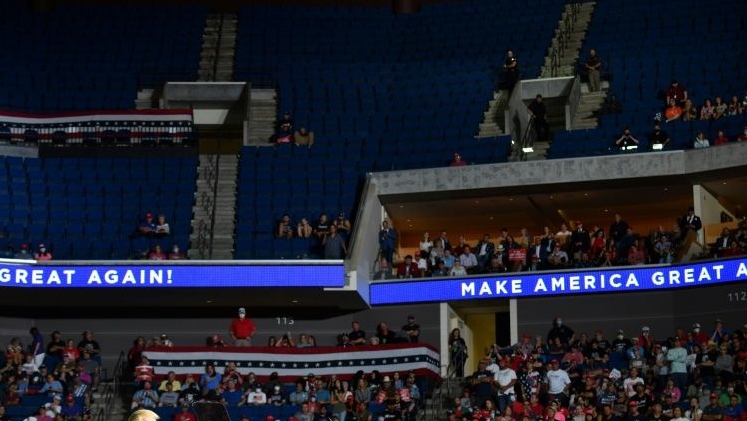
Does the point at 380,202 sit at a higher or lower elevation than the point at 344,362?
higher

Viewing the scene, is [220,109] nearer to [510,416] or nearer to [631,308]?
[631,308]

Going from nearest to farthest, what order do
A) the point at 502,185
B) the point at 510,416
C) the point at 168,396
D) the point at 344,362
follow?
the point at 510,416
the point at 168,396
the point at 344,362
the point at 502,185

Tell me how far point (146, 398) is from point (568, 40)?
16574 millimetres

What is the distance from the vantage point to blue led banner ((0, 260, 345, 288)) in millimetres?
25578

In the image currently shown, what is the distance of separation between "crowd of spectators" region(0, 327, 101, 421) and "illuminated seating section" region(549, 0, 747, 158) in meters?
10.9

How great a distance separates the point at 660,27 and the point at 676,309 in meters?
10.4

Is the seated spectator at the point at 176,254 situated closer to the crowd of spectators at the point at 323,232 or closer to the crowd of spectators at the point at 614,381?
the crowd of spectators at the point at 323,232

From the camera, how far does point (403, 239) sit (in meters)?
32.4

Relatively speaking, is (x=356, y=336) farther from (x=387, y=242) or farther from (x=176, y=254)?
(x=176, y=254)

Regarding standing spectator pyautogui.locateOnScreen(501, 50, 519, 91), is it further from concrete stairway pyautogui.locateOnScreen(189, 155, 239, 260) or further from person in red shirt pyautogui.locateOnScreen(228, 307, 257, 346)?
person in red shirt pyautogui.locateOnScreen(228, 307, 257, 346)

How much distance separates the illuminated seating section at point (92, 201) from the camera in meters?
26.9

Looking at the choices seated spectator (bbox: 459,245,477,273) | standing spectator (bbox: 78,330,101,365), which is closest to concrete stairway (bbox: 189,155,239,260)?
standing spectator (bbox: 78,330,101,365)

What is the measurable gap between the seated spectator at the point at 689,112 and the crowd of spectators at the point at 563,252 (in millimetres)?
3093

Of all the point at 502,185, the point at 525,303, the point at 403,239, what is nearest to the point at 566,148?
the point at 502,185
